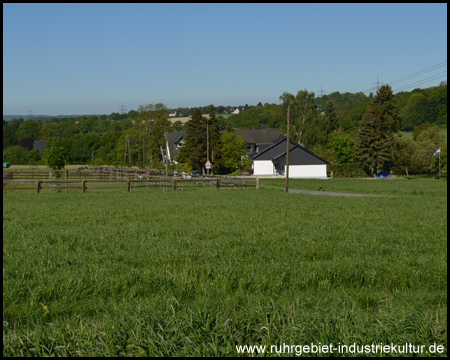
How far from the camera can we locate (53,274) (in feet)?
24.5

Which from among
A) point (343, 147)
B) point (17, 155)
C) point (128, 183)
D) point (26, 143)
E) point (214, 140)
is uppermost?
point (26, 143)

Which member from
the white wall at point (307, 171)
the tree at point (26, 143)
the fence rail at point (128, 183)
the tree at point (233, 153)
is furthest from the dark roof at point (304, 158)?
the tree at point (26, 143)

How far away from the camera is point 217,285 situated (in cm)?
686

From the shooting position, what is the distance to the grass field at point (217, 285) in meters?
4.27

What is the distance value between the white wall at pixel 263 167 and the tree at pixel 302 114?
649 inches

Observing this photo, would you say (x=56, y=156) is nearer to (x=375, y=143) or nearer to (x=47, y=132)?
(x=375, y=143)

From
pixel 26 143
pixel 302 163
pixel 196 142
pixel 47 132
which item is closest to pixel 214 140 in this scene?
pixel 196 142

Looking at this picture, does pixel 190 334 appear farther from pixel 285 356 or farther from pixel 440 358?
pixel 440 358

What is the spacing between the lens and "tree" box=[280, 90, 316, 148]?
314 ft

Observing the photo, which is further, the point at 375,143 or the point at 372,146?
the point at 372,146

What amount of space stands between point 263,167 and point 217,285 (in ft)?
246

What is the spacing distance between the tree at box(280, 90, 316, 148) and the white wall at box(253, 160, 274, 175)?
16.5 m

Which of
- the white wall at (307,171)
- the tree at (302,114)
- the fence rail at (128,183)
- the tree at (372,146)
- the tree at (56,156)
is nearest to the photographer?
the fence rail at (128,183)

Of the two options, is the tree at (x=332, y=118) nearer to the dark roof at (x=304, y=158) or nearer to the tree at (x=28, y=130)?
the dark roof at (x=304, y=158)
